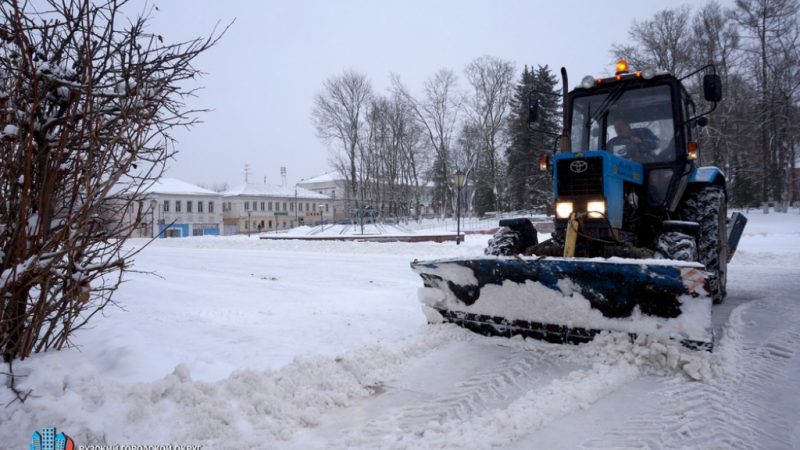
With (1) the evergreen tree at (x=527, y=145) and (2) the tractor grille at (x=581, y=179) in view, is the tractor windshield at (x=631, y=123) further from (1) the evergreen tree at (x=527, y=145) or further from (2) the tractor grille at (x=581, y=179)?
(1) the evergreen tree at (x=527, y=145)

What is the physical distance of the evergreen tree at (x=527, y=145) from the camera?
1307 inches

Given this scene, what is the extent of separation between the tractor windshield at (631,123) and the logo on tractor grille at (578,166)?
128 centimetres

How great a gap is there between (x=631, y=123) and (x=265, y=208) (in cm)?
6268

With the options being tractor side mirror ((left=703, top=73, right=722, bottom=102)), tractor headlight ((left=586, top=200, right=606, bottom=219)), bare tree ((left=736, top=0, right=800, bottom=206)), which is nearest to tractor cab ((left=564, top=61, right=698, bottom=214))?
tractor side mirror ((left=703, top=73, right=722, bottom=102))

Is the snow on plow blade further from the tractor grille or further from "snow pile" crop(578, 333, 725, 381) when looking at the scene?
the tractor grille

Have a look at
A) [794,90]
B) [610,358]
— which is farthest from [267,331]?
[794,90]

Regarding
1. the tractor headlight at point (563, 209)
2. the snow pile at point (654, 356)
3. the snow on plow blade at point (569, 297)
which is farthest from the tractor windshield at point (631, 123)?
the snow pile at point (654, 356)

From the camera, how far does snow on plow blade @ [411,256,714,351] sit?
11.7ft

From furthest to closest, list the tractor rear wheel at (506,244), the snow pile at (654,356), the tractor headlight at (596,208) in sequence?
1. the tractor rear wheel at (506,244)
2. the tractor headlight at (596,208)
3. the snow pile at (654,356)

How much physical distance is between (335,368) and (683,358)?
2552mm

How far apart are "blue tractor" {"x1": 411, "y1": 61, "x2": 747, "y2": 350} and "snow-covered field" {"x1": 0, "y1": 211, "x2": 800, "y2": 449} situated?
22cm

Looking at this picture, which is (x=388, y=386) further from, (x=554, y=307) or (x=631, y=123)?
(x=631, y=123)

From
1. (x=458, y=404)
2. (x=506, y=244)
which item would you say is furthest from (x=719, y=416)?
(x=506, y=244)

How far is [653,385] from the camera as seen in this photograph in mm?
3324
